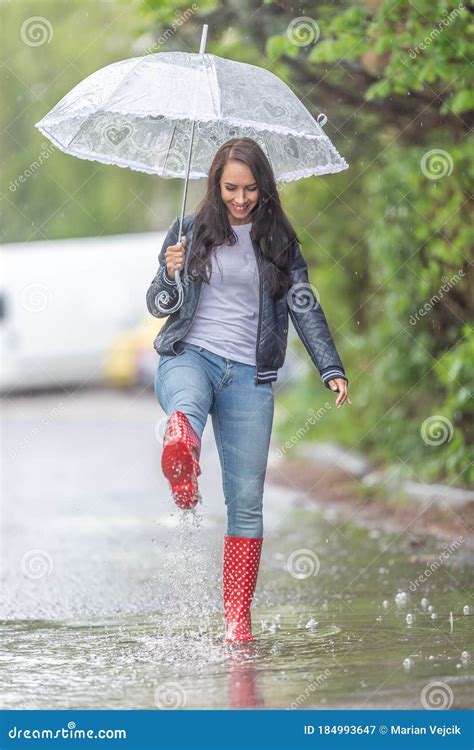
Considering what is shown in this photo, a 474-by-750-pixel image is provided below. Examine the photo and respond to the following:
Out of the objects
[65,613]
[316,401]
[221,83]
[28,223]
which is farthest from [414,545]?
[28,223]

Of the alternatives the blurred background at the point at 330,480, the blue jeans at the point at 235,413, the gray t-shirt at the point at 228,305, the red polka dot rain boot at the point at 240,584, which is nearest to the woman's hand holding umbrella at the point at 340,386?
the blue jeans at the point at 235,413

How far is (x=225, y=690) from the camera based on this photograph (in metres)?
4.91

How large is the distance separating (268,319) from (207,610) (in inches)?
60.5

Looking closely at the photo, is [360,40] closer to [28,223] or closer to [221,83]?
[221,83]

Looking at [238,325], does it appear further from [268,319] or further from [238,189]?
[238,189]

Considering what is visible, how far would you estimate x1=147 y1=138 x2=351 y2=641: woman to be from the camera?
5.66 metres

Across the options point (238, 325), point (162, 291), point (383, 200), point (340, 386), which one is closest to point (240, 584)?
point (340, 386)

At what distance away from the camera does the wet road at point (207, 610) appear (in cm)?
496

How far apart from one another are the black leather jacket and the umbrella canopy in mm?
448

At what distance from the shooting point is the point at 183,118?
18.9 ft

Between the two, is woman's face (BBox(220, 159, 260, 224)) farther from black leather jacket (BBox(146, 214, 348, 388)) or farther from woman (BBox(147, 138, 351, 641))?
black leather jacket (BBox(146, 214, 348, 388))

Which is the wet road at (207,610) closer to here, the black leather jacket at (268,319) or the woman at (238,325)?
the woman at (238,325)

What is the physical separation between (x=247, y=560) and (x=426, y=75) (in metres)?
3.22

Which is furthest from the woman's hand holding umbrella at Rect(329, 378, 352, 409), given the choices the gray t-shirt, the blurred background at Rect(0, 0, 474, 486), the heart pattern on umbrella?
the blurred background at Rect(0, 0, 474, 486)
